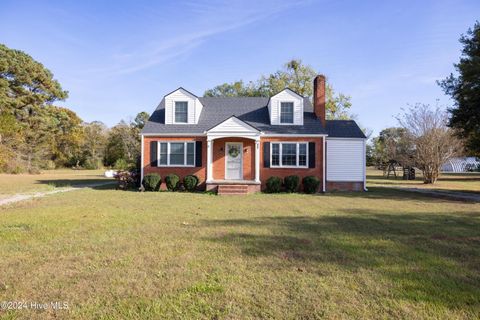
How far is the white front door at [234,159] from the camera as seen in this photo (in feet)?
60.3

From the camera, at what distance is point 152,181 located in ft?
56.2

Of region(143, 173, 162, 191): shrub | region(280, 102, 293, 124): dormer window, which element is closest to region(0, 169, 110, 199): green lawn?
region(143, 173, 162, 191): shrub

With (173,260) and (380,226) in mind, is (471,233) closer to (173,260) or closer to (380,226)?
(380,226)

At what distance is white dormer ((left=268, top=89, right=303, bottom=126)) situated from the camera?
18500 mm

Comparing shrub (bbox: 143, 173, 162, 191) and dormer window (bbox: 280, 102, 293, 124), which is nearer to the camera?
shrub (bbox: 143, 173, 162, 191)

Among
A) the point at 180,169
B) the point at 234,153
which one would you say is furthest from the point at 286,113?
the point at 180,169

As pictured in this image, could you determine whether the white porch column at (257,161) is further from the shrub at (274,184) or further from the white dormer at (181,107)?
the white dormer at (181,107)

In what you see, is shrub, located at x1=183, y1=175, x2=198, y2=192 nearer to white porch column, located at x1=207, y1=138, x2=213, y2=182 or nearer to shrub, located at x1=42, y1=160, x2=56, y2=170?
white porch column, located at x1=207, y1=138, x2=213, y2=182

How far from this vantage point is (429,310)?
3391 mm

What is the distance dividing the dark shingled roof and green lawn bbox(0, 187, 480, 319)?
32.7 feet

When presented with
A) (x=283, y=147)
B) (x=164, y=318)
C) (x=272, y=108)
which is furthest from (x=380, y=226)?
(x=272, y=108)

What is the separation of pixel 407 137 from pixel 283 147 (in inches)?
601

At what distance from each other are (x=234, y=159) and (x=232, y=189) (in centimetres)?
264

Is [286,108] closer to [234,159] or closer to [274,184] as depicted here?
[234,159]
